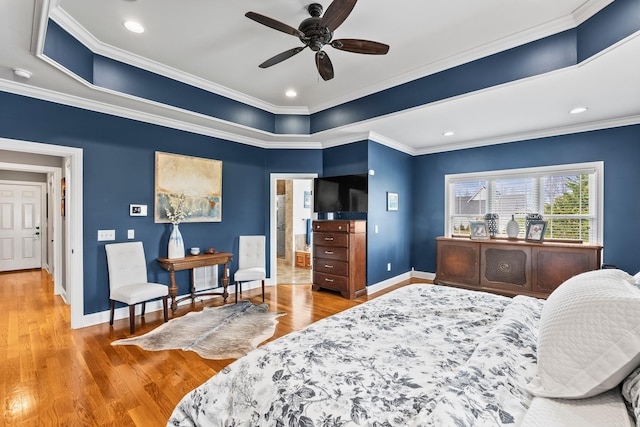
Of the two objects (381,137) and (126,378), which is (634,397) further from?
(381,137)

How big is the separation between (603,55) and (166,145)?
482 centimetres

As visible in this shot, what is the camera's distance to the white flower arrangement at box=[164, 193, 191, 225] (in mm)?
4035

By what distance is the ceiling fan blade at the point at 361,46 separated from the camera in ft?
8.00

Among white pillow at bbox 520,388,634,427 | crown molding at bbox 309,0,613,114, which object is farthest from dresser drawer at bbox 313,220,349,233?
white pillow at bbox 520,388,634,427

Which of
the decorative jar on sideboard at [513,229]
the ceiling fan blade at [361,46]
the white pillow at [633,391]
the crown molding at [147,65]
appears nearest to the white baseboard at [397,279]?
the decorative jar on sideboard at [513,229]

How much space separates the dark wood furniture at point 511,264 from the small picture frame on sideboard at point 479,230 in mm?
177

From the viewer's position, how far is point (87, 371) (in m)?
2.43

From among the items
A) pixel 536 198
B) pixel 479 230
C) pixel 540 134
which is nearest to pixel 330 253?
pixel 479 230

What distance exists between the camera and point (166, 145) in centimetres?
407

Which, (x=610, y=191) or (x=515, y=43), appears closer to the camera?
(x=515, y=43)

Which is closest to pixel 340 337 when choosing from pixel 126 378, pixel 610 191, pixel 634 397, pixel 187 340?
pixel 634 397

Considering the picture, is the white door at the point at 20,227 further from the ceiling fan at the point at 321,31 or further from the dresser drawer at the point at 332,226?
the ceiling fan at the point at 321,31

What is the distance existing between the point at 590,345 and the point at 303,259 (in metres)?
6.66

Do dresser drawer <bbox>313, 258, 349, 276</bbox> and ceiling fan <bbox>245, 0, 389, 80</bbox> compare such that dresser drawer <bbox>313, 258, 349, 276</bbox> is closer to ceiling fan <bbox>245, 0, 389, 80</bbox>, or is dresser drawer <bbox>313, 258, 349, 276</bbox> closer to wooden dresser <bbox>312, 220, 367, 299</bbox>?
wooden dresser <bbox>312, 220, 367, 299</bbox>
